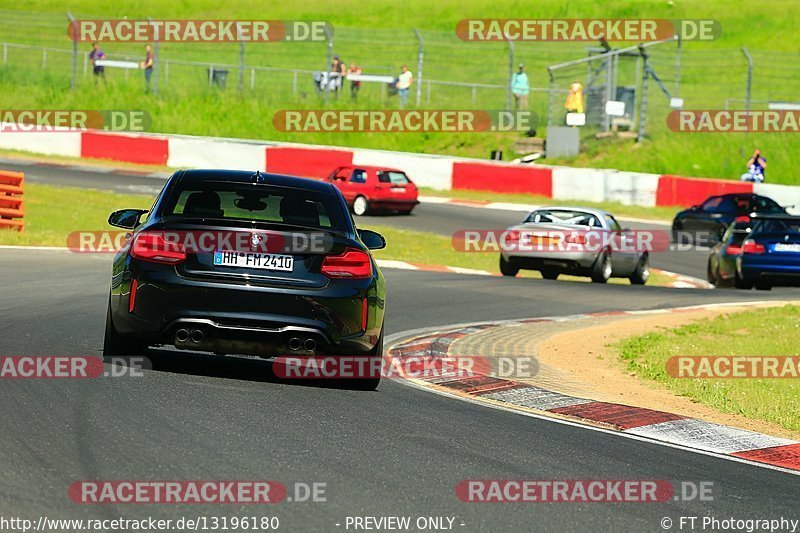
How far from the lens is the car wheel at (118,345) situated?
28.2 ft

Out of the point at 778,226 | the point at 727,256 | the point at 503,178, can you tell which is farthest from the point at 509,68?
the point at 778,226

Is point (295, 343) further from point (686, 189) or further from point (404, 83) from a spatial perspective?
point (404, 83)

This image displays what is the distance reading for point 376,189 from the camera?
1196 inches

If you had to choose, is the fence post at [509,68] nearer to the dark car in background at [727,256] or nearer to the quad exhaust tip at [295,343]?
the dark car in background at [727,256]

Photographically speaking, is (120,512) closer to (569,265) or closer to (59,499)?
(59,499)

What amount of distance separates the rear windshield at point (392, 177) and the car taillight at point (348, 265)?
21.9m

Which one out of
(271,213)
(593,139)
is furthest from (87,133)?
(271,213)

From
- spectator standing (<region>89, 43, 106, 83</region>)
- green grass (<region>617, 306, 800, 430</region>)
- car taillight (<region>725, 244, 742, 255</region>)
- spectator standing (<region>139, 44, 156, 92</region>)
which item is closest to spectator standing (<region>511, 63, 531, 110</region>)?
spectator standing (<region>139, 44, 156, 92</region>)

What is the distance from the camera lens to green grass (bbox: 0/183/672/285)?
22094 mm

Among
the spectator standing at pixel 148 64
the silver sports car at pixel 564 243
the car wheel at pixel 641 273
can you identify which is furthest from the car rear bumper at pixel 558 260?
the spectator standing at pixel 148 64

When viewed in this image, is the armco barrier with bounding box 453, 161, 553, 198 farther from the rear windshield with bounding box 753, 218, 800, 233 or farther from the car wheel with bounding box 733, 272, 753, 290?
the rear windshield with bounding box 753, 218, 800, 233

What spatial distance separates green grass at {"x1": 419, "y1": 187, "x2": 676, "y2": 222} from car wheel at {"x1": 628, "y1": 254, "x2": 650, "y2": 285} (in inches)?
369

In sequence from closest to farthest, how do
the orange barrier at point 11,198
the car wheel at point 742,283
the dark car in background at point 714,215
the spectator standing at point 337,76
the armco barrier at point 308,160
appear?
the orange barrier at point 11,198 < the car wheel at point 742,283 < the dark car in background at point 714,215 < the armco barrier at point 308,160 < the spectator standing at point 337,76

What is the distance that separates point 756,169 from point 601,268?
14.5 meters
